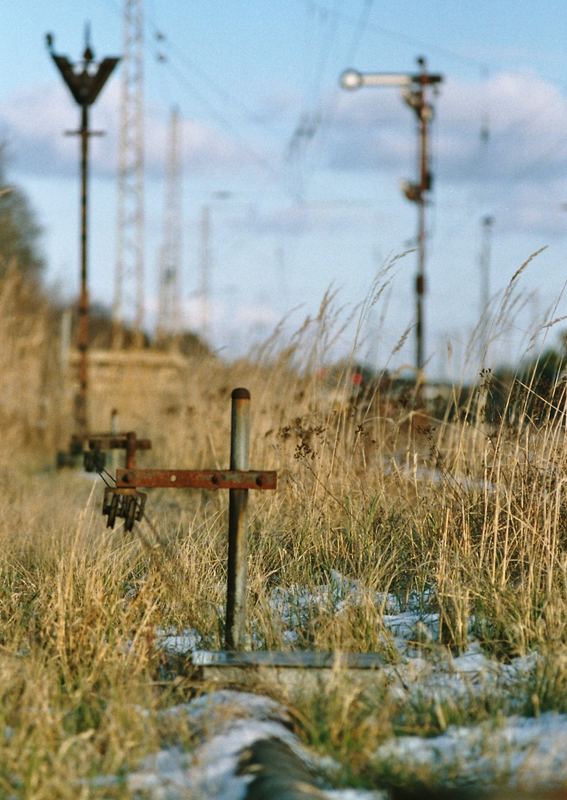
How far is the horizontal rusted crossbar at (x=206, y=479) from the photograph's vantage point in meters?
3.61

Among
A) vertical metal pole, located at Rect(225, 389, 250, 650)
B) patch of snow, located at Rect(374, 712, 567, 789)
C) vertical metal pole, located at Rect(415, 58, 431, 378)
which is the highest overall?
vertical metal pole, located at Rect(415, 58, 431, 378)

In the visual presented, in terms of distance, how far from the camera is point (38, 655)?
3.60m

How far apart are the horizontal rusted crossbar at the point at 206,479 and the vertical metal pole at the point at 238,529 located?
0.08 meters

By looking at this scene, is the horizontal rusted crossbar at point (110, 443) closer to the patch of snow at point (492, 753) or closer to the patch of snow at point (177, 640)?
the patch of snow at point (177, 640)

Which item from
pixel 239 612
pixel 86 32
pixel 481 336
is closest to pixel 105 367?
pixel 86 32

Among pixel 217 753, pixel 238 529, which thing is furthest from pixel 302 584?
pixel 217 753

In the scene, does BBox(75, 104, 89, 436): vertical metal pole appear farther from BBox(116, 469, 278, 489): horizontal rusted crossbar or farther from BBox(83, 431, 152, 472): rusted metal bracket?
BBox(116, 469, 278, 489): horizontal rusted crossbar

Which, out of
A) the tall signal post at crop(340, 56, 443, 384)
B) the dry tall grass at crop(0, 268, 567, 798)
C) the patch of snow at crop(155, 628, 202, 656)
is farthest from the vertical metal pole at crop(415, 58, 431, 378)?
the patch of snow at crop(155, 628, 202, 656)

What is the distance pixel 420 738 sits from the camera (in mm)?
3115

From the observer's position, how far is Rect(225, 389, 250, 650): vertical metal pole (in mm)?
3715

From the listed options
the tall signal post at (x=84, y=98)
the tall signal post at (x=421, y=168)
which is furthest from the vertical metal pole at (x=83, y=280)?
the tall signal post at (x=421, y=168)

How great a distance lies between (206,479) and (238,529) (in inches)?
8.6

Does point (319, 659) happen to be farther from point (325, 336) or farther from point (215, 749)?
point (325, 336)

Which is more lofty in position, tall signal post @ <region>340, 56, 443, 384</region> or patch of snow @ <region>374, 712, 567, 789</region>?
tall signal post @ <region>340, 56, 443, 384</region>
